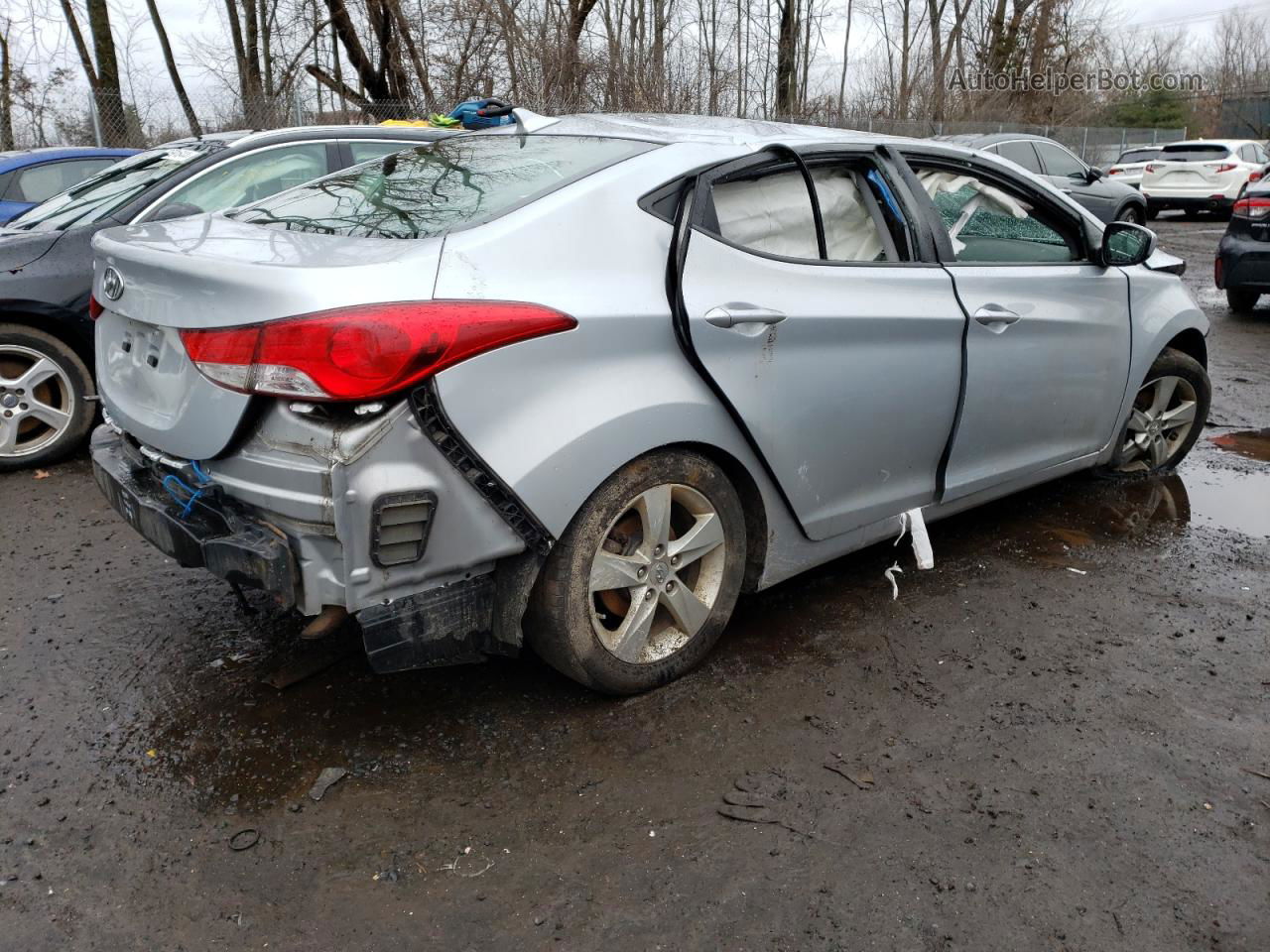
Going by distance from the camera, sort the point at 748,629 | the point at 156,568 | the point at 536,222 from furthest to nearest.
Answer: the point at 156,568 < the point at 748,629 < the point at 536,222

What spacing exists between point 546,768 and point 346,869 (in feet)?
1.88

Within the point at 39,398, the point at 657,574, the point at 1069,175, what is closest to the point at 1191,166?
the point at 1069,175

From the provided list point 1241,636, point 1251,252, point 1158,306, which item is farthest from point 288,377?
point 1251,252

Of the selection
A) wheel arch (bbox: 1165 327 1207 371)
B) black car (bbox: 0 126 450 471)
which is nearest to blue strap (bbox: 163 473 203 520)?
black car (bbox: 0 126 450 471)

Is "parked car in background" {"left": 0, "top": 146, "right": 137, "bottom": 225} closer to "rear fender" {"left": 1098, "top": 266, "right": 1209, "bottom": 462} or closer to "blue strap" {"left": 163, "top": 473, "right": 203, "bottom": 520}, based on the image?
"blue strap" {"left": 163, "top": 473, "right": 203, "bottom": 520}

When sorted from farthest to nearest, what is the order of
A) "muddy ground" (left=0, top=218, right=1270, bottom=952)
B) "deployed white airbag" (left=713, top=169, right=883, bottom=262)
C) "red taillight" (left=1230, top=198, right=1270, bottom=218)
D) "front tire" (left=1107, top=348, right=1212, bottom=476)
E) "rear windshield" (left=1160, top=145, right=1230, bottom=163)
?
"rear windshield" (left=1160, top=145, right=1230, bottom=163), "red taillight" (left=1230, top=198, right=1270, bottom=218), "front tire" (left=1107, top=348, right=1212, bottom=476), "deployed white airbag" (left=713, top=169, right=883, bottom=262), "muddy ground" (left=0, top=218, right=1270, bottom=952)

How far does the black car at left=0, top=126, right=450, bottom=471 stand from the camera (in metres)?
5.11

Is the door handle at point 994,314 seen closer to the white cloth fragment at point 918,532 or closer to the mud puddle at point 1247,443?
the white cloth fragment at point 918,532

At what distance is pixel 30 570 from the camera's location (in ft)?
13.2

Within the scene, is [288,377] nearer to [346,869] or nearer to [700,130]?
[346,869]

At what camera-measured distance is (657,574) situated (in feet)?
9.58

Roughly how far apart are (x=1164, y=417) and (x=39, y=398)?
5555 millimetres

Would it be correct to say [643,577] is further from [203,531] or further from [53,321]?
[53,321]

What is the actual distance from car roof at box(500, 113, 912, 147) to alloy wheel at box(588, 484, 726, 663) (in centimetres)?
110
